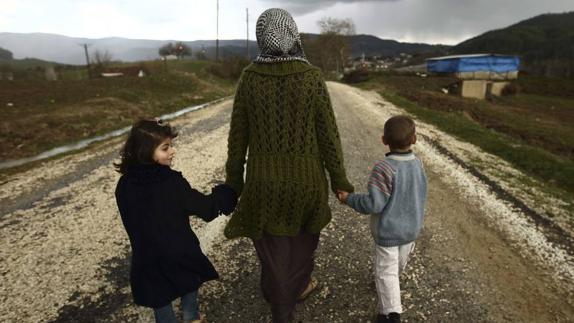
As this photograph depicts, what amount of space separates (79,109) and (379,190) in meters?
15.9

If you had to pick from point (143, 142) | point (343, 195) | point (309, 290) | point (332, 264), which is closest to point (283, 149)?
point (343, 195)

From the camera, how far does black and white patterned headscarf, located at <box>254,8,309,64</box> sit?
224 cm

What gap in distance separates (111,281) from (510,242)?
4.79 m

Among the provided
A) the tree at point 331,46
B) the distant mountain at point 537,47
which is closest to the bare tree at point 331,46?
the tree at point 331,46

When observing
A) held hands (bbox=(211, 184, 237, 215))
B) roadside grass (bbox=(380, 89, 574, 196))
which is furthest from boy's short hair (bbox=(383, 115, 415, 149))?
roadside grass (bbox=(380, 89, 574, 196))

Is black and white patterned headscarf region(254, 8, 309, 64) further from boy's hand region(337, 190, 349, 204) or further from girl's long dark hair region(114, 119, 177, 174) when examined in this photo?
boy's hand region(337, 190, 349, 204)

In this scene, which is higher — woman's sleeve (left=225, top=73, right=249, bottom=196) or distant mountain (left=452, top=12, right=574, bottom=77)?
distant mountain (left=452, top=12, right=574, bottom=77)

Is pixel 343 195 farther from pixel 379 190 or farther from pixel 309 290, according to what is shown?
pixel 309 290

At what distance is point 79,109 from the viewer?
14922 millimetres

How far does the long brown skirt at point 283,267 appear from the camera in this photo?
8.66ft

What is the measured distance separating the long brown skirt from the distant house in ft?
130

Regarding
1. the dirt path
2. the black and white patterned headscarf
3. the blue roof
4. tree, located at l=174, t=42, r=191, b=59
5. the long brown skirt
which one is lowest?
the dirt path

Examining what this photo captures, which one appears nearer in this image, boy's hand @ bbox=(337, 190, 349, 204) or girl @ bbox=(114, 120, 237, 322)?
girl @ bbox=(114, 120, 237, 322)

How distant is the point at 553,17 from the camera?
653ft
